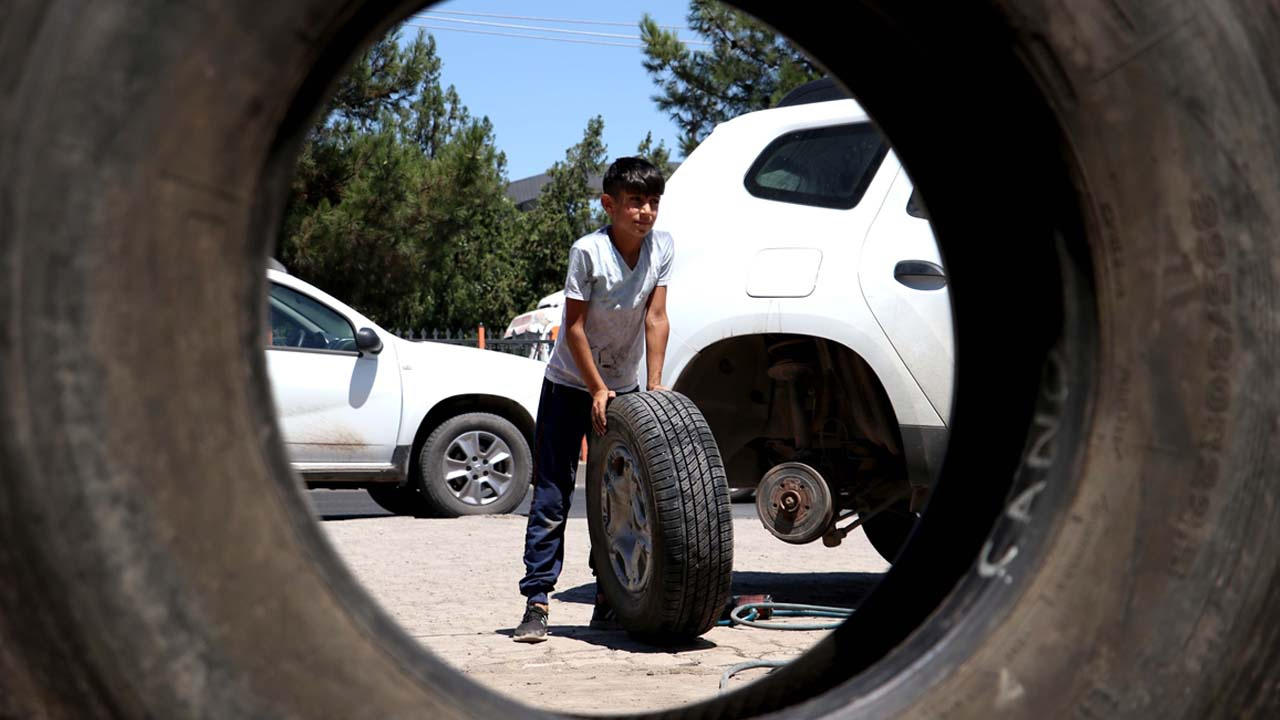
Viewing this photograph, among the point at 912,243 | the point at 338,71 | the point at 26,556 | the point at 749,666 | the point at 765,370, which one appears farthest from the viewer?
the point at 765,370

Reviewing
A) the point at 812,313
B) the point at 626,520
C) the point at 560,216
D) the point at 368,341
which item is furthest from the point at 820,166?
the point at 560,216

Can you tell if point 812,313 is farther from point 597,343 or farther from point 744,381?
point 597,343

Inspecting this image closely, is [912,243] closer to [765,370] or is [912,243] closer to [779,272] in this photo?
[779,272]

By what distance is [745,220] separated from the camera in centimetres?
545

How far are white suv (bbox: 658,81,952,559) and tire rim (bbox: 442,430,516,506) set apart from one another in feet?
14.8

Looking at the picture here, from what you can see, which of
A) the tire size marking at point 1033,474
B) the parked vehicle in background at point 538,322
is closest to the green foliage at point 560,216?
the parked vehicle in background at point 538,322

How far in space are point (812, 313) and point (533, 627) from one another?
1.56 metres

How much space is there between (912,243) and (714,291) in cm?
78

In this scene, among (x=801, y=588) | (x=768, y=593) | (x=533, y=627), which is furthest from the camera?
(x=801, y=588)

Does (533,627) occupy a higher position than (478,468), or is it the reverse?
(478,468)

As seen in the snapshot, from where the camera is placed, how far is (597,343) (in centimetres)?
527

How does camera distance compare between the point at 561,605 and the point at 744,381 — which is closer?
the point at 744,381

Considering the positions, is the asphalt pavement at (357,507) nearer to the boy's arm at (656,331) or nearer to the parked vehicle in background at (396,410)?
the parked vehicle in background at (396,410)

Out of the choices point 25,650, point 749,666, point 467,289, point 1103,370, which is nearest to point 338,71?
point 25,650
